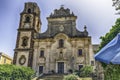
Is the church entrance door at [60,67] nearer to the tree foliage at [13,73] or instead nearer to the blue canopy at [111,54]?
the tree foliage at [13,73]

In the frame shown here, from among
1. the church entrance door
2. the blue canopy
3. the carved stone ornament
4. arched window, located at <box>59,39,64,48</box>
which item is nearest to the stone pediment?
arched window, located at <box>59,39,64,48</box>

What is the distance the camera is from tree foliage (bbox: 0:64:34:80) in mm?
23314

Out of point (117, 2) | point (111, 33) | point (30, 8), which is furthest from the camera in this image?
point (30, 8)

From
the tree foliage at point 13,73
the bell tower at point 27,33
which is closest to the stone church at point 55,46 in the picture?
the bell tower at point 27,33

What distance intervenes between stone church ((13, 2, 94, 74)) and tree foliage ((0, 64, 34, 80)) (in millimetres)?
5611

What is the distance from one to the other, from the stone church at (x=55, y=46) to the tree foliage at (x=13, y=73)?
5611 millimetres

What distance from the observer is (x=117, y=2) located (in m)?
8.07

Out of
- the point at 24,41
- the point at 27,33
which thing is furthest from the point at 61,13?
the point at 24,41

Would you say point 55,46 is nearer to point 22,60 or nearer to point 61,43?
point 61,43

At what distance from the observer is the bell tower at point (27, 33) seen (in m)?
34.5

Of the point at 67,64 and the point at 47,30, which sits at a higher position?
the point at 47,30

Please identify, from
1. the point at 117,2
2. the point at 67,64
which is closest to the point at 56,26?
the point at 67,64

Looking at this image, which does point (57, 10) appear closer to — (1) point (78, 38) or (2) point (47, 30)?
(2) point (47, 30)

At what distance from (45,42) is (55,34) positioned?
2.13 metres
